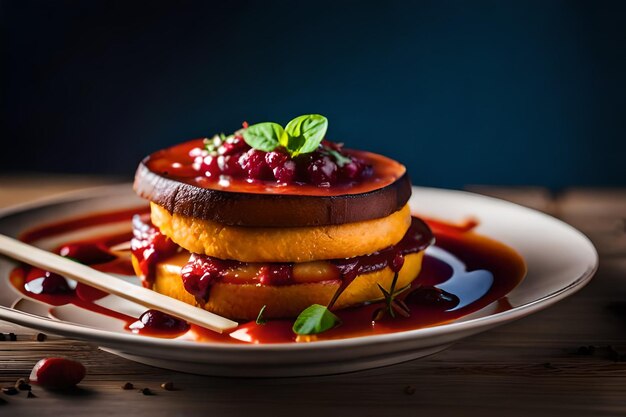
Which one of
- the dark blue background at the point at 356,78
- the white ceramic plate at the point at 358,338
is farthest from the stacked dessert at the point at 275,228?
the dark blue background at the point at 356,78

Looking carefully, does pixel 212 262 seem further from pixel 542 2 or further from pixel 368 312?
pixel 542 2

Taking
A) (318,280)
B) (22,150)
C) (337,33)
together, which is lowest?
(22,150)

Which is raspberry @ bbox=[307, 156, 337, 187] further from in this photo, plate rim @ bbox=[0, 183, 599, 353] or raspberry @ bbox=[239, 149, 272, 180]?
plate rim @ bbox=[0, 183, 599, 353]

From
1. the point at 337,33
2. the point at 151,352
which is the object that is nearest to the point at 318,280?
the point at 151,352

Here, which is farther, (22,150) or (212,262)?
(22,150)

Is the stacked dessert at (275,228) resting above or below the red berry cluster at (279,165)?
below

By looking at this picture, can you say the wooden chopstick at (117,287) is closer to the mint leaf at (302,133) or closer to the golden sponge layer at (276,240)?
the golden sponge layer at (276,240)
